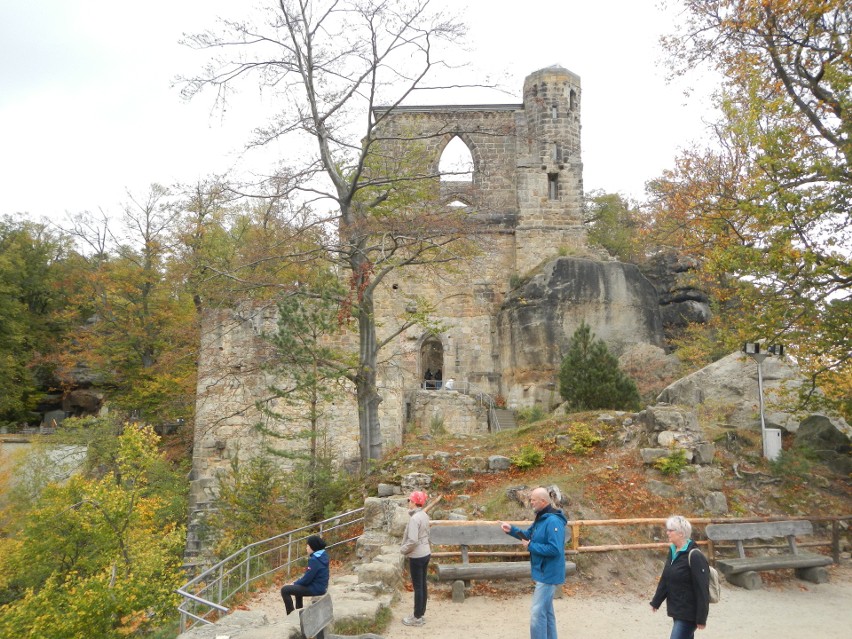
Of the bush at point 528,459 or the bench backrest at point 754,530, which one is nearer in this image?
the bench backrest at point 754,530

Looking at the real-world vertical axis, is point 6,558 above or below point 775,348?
below

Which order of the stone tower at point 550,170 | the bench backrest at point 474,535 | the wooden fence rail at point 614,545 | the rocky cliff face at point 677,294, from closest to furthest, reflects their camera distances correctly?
the bench backrest at point 474,535
the wooden fence rail at point 614,545
the rocky cliff face at point 677,294
the stone tower at point 550,170

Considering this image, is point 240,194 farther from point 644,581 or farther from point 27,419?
point 27,419

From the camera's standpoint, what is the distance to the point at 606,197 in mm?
38031

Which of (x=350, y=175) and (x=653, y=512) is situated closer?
(x=653, y=512)

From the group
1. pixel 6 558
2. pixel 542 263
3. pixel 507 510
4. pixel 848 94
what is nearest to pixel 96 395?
pixel 6 558

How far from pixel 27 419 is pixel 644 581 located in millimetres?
29434

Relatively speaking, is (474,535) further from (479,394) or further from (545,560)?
(479,394)

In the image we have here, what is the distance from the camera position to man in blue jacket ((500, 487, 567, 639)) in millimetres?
5414

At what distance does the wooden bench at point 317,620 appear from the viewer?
4883 millimetres

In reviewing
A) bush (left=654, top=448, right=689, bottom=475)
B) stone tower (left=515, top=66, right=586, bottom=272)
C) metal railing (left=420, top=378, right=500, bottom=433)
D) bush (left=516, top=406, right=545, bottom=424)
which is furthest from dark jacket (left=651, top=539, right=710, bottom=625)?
stone tower (left=515, top=66, right=586, bottom=272)

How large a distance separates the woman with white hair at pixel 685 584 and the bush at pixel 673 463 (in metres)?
5.57

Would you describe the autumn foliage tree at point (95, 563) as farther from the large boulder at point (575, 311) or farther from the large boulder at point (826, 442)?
the large boulder at point (575, 311)

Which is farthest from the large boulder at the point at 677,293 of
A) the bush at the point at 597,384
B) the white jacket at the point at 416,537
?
the white jacket at the point at 416,537
